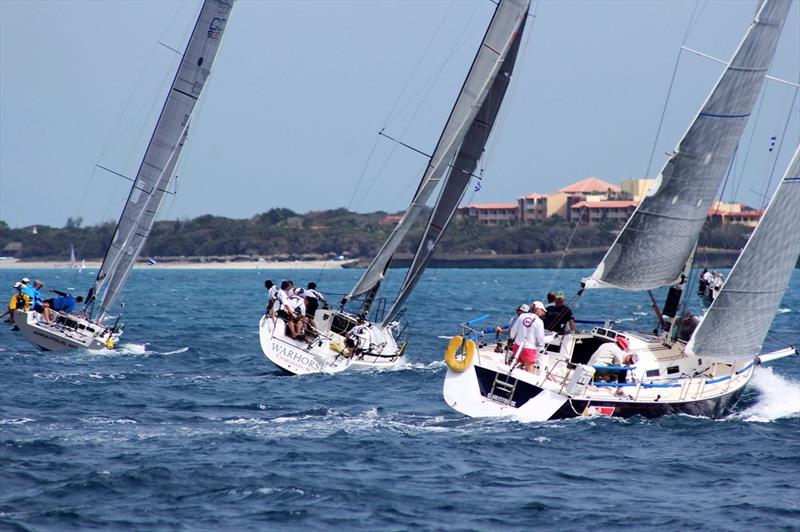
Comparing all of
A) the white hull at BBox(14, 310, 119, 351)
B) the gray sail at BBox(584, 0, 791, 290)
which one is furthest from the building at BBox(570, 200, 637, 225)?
the gray sail at BBox(584, 0, 791, 290)

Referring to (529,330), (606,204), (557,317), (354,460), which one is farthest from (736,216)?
(354,460)

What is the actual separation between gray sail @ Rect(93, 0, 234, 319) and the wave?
15.2 metres

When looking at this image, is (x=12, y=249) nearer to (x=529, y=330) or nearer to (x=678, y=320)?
(x=678, y=320)

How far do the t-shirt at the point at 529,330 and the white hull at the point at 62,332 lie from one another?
44.3 ft

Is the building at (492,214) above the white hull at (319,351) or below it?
above

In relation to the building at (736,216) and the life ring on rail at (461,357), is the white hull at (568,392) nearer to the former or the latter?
the life ring on rail at (461,357)

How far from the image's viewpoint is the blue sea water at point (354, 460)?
13203 millimetres

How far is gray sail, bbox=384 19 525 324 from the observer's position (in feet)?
98.1

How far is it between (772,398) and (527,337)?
19.0ft

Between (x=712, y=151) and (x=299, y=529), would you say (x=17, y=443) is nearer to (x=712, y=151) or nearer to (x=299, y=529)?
(x=299, y=529)

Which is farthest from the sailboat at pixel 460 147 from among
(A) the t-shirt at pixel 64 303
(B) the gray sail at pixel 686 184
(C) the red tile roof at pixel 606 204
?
(C) the red tile roof at pixel 606 204

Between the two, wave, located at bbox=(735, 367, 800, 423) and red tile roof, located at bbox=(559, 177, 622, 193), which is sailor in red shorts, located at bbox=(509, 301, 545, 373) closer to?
wave, located at bbox=(735, 367, 800, 423)

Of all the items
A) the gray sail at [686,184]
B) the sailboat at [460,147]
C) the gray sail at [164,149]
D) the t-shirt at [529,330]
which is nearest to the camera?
the t-shirt at [529,330]

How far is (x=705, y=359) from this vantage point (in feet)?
68.7
